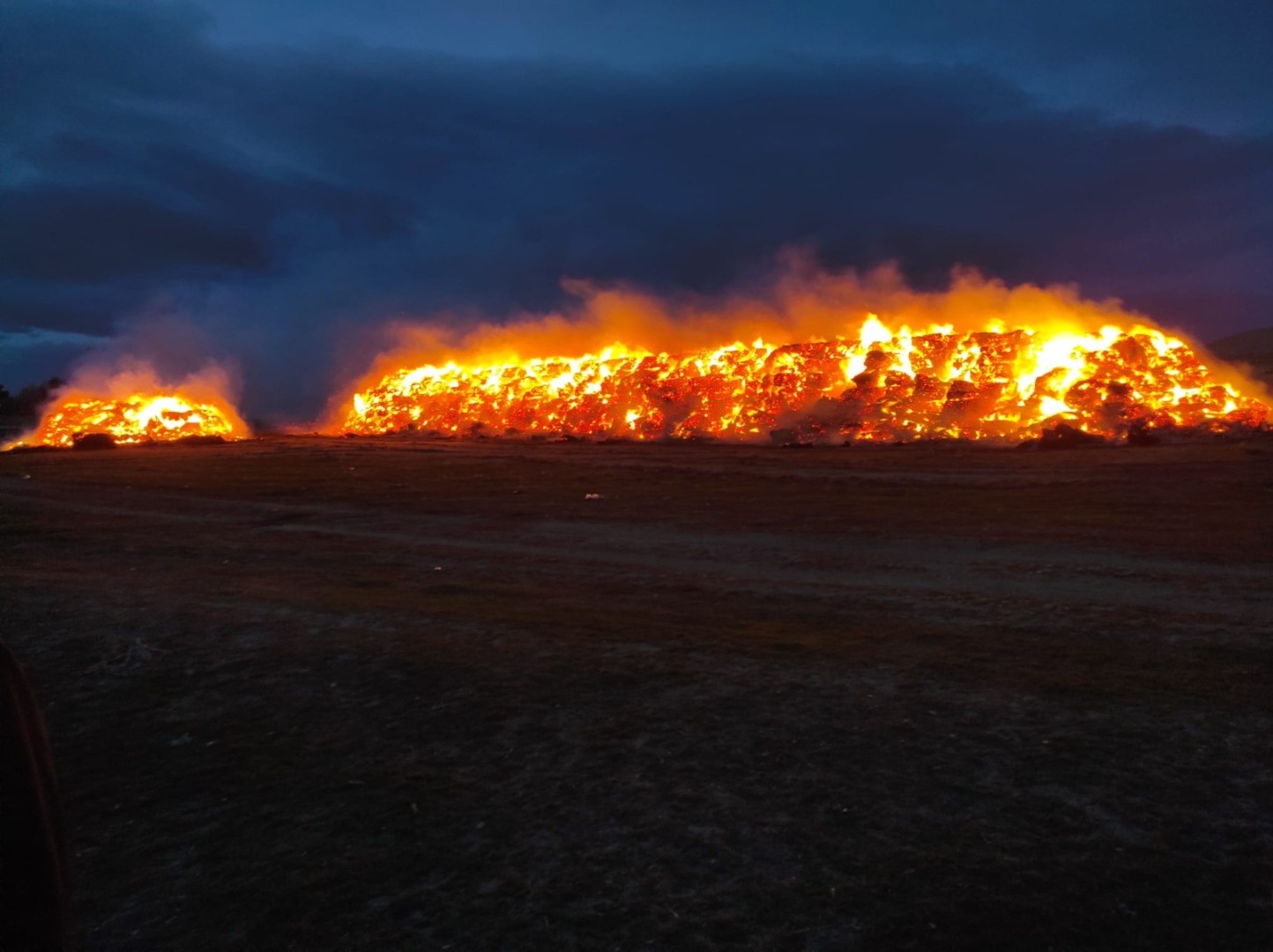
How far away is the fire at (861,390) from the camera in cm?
4184

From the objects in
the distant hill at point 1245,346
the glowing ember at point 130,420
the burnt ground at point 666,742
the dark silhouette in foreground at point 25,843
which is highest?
the distant hill at point 1245,346

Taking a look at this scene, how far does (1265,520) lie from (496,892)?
56.1ft

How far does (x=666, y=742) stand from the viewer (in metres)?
6.17

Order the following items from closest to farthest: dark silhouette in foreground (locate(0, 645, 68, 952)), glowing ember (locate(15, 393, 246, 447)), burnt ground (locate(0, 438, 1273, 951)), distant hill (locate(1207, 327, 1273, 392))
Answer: dark silhouette in foreground (locate(0, 645, 68, 952)) → burnt ground (locate(0, 438, 1273, 951)) → glowing ember (locate(15, 393, 246, 447)) → distant hill (locate(1207, 327, 1273, 392))

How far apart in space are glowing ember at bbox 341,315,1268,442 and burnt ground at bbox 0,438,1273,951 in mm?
28788

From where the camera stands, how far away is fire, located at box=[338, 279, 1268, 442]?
4184cm

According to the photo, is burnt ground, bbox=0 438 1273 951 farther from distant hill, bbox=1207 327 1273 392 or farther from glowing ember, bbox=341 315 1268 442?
distant hill, bbox=1207 327 1273 392

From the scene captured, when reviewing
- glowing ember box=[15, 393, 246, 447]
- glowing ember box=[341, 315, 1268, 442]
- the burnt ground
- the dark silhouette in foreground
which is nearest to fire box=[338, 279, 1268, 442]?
glowing ember box=[341, 315, 1268, 442]

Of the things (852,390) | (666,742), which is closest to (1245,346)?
(852,390)

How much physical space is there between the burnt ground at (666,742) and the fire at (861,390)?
28796 millimetres

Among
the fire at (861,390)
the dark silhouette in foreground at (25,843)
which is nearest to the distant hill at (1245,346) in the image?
the fire at (861,390)

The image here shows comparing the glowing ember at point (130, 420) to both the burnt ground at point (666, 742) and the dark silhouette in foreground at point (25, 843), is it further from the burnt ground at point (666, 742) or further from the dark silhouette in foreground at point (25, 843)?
the dark silhouette in foreground at point (25, 843)

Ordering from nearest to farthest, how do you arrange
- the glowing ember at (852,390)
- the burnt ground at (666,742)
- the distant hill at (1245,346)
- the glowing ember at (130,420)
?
the burnt ground at (666,742), the glowing ember at (852,390), the glowing ember at (130,420), the distant hill at (1245,346)

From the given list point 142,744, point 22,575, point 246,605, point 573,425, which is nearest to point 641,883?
point 142,744
